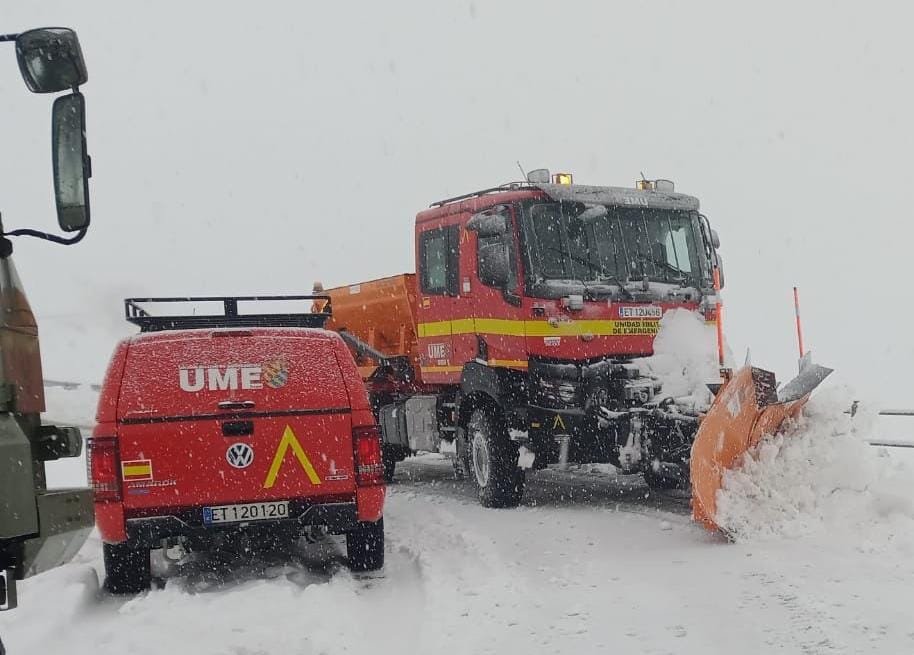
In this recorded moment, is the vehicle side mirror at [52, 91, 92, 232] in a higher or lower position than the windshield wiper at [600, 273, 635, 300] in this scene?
higher

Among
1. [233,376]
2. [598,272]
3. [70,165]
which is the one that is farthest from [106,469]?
[598,272]

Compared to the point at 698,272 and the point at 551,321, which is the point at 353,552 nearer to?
the point at 551,321

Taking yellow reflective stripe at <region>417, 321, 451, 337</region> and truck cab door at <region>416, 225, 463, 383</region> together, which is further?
yellow reflective stripe at <region>417, 321, 451, 337</region>

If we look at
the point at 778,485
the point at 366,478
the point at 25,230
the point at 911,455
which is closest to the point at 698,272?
the point at 778,485

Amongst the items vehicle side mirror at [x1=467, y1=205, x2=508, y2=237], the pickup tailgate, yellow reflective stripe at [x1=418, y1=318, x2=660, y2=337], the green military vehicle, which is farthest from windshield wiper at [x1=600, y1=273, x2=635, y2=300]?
the green military vehicle

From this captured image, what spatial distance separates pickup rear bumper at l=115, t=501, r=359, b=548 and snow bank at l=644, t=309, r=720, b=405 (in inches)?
130

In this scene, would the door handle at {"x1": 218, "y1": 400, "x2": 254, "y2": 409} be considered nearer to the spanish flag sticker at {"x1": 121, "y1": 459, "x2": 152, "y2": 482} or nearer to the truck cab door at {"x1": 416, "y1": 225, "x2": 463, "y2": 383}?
the spanish flag sticker at {"x1": 121, "y1": 459, "x2": 152, "y2": 482}

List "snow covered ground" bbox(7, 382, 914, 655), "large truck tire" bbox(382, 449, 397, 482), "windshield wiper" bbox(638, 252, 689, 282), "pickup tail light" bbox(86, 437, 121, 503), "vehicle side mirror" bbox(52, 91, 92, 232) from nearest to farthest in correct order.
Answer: "vehicle side mirror" bbox(52, 91, 92, 232)
"snow covered ground" bbox(7, 382, 914, 655)
"pickup tail light" bbox(86, 437, 121, 503)
"windshield wiper" bbox(638, 252, 689, 282)
"large truck tire" bbox(382, 449, 397, 482)

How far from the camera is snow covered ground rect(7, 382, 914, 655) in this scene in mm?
5480

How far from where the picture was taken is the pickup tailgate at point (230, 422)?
6648 mm

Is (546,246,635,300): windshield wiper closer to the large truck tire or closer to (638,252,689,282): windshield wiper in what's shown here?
(638,252,689,282): windshield wiper

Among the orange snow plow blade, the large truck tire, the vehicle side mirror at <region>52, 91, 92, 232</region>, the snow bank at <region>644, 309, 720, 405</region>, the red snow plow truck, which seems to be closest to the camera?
the vehicle side mirror at <region>52, 91, 92, 232</region>

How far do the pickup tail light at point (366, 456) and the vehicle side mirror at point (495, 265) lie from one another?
3177mm

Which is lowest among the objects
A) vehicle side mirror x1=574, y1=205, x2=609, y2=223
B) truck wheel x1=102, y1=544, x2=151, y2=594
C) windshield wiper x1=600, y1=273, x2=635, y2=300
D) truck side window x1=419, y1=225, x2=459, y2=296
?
truck wheel x1=102, y1=544, x2=151, y2=594
